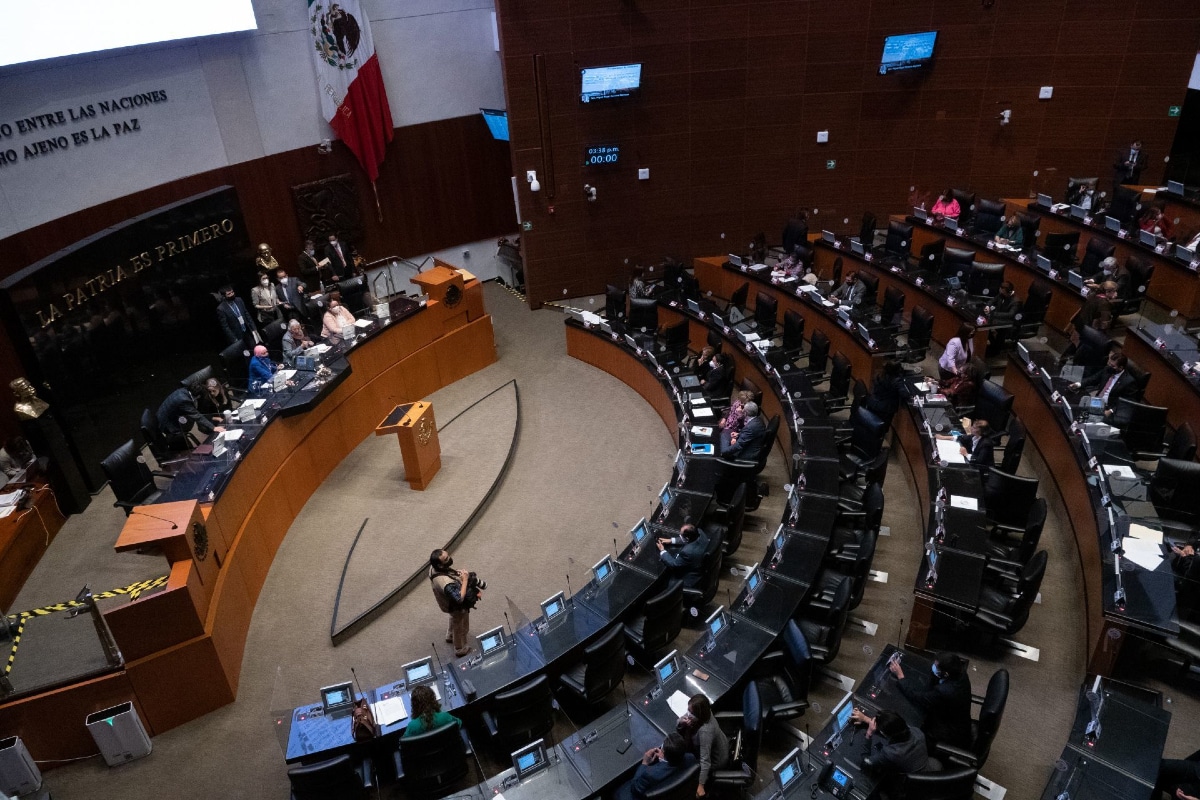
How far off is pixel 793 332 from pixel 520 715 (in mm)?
6994

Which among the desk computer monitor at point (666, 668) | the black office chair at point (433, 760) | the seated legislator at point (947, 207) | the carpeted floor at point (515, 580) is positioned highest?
the seated legislator at point (947, 207)

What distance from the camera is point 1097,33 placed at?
13312mm

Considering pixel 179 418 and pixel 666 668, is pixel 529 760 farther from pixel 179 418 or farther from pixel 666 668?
pixel 179 418

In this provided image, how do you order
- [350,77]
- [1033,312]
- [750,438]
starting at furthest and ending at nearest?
[350,77]
[1033,312]
[750,438]

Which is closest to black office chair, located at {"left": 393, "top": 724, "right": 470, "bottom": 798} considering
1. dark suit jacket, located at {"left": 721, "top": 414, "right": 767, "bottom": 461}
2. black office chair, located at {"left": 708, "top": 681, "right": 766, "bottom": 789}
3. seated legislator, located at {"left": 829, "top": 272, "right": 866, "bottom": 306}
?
black office chair, located at {"left": 708, "top": 681, "right": 766, "bottom": 789}

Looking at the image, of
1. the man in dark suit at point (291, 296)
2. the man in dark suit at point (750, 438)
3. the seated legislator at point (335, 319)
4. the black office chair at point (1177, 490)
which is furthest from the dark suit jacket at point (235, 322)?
the black office chair at point (1177, 490)

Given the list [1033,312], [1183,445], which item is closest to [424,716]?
[1183,445]

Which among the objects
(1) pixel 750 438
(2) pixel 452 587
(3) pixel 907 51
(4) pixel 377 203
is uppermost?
(3) pixel 907 51

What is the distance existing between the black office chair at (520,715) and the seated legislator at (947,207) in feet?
35.7

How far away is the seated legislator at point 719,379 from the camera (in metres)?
10.2

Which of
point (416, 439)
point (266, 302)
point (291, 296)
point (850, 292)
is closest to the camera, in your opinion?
point (416, 439)

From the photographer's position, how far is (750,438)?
8.63 meters

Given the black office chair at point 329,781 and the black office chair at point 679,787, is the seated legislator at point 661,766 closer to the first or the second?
the black office chair at point 679,787

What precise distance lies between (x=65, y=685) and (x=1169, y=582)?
8.76 metres
